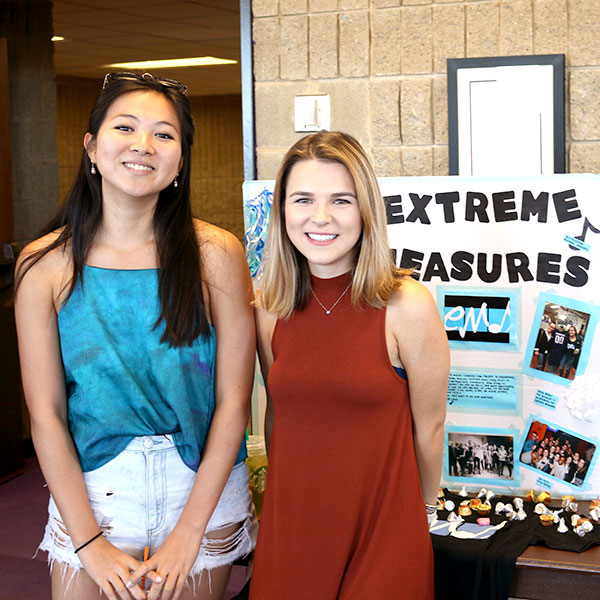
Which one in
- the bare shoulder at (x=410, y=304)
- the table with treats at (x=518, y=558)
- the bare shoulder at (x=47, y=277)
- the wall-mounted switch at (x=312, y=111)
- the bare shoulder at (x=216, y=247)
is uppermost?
the wall-mounted switch at (x=312, y=111)

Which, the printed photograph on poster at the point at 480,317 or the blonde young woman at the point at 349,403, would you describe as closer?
the blonde young woman at the point at 349,403

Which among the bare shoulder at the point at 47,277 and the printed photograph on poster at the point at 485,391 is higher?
the bare shoulder at the point at 47,277

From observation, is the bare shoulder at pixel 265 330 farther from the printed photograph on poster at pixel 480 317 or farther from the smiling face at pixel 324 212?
the printed photograph on poster at pixel 480 317

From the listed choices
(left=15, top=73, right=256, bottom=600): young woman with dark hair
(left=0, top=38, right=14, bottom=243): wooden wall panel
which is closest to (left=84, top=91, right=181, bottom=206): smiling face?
(left=15, top=73, right=256, bottom=600): young woman with dark hair

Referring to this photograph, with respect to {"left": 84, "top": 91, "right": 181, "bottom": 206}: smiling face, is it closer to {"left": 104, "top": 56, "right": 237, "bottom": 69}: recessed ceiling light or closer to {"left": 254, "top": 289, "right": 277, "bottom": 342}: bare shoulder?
{"left": 254, "top": 289, "right": 277, "bottom": 342}: bare shoulder

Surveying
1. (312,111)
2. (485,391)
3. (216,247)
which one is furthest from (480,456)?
(312,111)

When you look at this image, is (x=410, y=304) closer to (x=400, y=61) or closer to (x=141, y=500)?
(x=141, y=500)

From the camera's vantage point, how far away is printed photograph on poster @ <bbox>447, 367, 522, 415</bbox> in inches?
94.0

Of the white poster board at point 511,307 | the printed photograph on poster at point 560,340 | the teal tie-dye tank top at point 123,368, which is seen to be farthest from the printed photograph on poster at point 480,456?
the teal tie-dye tank top at point 123,368

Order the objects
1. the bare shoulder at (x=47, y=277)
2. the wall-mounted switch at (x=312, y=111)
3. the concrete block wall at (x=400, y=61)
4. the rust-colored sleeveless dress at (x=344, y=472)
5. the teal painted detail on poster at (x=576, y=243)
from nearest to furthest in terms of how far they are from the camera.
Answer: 1. the rust-colored sleeveless dress at (x=344, y=472)
2. the bare shoulder at (x=47, y=277)
3. the teal painted detail on poster at (x=576, y=243)
4. the concrete block wall at (x=400, y=61)
5. the wall-mounted switch at (x=312, y=111)

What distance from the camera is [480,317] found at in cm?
241

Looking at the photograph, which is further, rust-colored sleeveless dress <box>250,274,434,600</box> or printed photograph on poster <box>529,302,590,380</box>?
printed photograph on poster <box>529,302,590,380</box>

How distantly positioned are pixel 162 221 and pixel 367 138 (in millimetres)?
1219

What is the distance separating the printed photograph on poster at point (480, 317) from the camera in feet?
7.82
